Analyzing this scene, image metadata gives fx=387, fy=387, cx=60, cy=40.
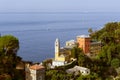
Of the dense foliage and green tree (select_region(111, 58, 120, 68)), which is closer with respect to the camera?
the dense foliage

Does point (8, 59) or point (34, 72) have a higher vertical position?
point (8, 59)

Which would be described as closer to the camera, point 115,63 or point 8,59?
point 8,59

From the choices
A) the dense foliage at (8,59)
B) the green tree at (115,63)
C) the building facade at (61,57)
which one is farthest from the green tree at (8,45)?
the green tree at (115,63)

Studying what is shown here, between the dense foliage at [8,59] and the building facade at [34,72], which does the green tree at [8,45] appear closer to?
the dense foliage at [8,59]

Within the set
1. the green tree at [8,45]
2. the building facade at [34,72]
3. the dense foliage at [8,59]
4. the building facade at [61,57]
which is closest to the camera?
the dense foliage at [8,59]

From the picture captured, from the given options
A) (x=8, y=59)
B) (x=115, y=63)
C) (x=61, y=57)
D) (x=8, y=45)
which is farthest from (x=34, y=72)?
(x=115, y=63)

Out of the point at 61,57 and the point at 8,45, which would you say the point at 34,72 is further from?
the point at 61,57

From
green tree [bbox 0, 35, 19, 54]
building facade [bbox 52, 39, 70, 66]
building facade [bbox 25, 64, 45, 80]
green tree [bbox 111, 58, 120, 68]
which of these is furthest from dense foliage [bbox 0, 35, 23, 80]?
green tree [bbox 111, 58, 120, 68]

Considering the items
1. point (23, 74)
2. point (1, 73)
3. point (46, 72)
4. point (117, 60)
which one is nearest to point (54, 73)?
point (46, 72)

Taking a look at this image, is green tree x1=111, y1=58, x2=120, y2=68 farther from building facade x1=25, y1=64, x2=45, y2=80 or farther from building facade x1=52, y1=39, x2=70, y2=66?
building facade x1=25, y1=64, x2=45, y2=80

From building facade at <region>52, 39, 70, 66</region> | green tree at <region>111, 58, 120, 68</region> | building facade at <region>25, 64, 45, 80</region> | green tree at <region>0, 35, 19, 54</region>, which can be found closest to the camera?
building facade at <region>25, 64, 45, 80</region>

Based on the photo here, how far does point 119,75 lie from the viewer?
21562 mm

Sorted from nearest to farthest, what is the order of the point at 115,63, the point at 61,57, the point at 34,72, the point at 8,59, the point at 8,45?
the point at 8,59
the point at 34,72
the point at 8,45
the point at 61,57
the point at 115,63

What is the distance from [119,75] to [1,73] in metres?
7.11
